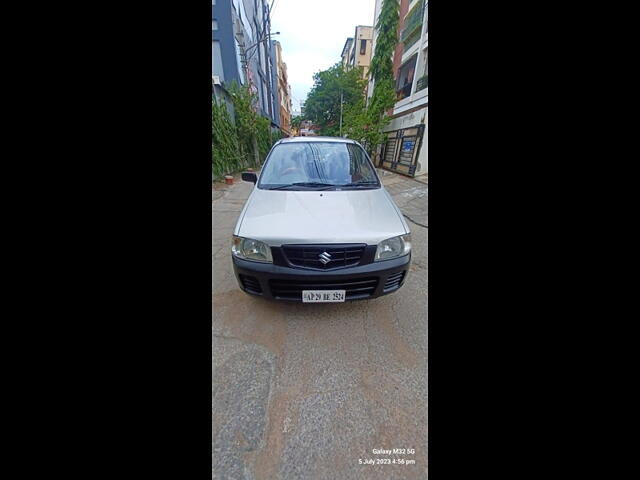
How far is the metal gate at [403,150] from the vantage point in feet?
32.6

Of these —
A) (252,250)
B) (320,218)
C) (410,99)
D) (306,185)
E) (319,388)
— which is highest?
(410,99)

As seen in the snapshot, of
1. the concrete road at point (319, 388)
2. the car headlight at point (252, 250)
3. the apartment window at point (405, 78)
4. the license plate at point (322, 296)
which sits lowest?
the concrete road at point (319, 388)

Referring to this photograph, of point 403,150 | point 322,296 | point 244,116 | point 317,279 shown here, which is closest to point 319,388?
point 322,296

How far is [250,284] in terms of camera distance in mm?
1914

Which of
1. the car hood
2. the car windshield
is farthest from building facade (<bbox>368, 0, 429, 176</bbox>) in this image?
the car hood

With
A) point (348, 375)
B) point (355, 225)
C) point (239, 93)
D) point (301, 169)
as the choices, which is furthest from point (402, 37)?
point (348, 375)

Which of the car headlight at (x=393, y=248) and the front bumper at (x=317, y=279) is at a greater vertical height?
the car headlight at (x=393, y=248)

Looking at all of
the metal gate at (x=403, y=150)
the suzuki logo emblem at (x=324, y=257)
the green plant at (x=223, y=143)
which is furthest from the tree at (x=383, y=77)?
the suzuki logo emblem at (x=324, y=257)

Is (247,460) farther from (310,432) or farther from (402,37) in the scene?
(402,37)

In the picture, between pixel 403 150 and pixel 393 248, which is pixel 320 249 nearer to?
pixel 393 248

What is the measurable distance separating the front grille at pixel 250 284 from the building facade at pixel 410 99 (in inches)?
367

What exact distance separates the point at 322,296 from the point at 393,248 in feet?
2.14

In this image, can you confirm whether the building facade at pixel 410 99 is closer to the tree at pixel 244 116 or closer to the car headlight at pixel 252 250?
the tree at pixel 244 116

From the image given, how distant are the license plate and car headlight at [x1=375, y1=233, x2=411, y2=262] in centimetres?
39
